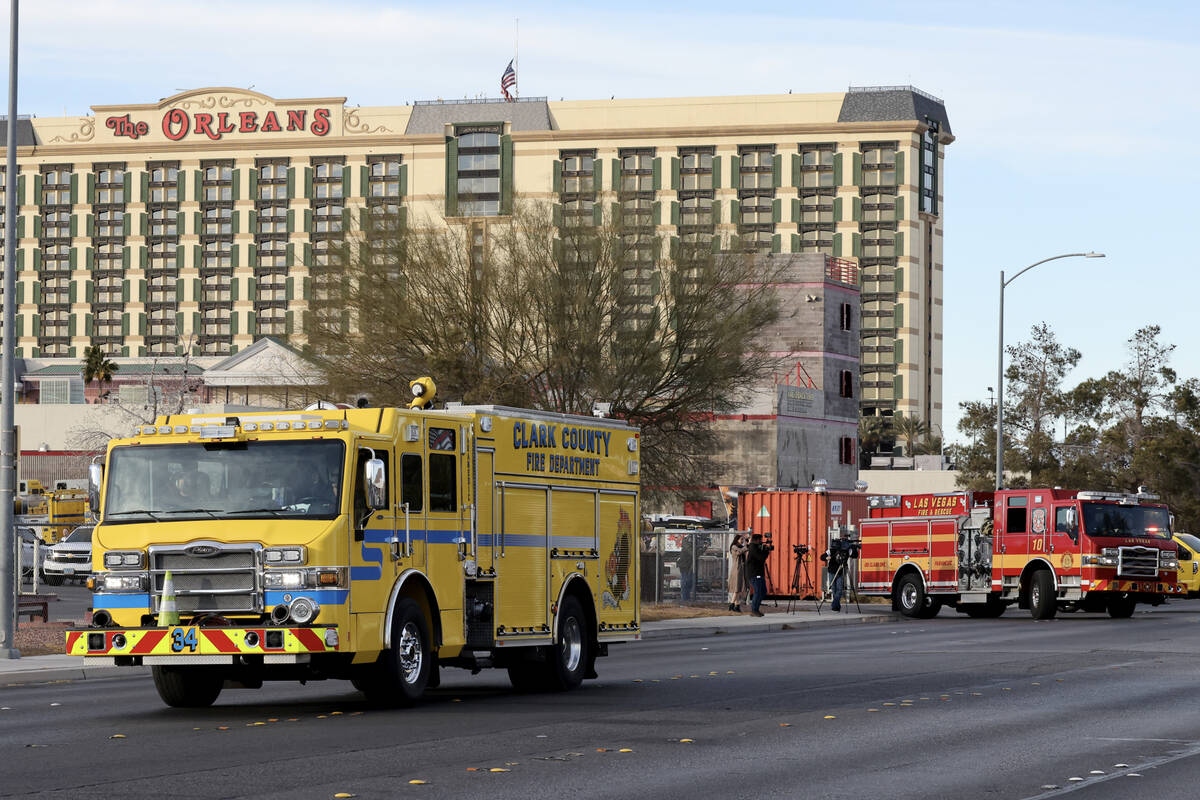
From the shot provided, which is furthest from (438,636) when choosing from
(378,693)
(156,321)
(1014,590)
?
(156,321)

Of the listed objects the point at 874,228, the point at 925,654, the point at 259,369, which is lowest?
the point at 925,654

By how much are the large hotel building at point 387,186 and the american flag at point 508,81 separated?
193 centimetres

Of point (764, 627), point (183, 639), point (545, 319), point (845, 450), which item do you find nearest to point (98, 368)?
point (845, 450)

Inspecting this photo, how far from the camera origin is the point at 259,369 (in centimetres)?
9625

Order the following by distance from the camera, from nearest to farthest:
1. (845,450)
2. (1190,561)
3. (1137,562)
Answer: (1137,562)
(1190,561)
(845,450)

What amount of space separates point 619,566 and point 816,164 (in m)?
132

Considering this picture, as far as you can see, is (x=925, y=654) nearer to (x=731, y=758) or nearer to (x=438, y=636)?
(x=438, y=636)

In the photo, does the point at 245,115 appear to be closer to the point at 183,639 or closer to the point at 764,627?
the point at 764,627

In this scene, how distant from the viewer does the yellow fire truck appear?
15703 millimetres

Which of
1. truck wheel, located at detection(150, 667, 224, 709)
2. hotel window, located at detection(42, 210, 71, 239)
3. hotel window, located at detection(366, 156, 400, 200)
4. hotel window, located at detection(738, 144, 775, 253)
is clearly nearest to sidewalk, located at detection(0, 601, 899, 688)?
truck wheel, located at detection(150, 667, 224, 709)

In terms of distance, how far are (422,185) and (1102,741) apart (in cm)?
14044

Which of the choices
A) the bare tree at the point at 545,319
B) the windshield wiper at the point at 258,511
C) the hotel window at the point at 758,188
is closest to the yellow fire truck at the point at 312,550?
the windshield wiper at the point at 258,511

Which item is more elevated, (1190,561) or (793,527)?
(793,527)

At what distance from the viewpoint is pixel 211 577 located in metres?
15.9
